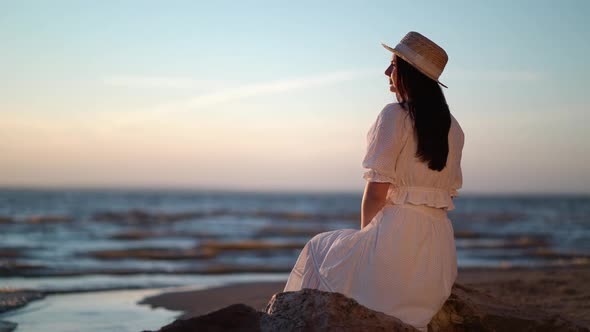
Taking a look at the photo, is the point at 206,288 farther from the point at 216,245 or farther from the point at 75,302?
the point at 216,245

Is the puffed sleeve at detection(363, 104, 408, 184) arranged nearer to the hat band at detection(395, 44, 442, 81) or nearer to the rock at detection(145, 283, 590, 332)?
the hat band at detection(395, 44, 442, 81)

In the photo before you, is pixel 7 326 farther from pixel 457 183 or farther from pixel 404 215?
pixel 457 183

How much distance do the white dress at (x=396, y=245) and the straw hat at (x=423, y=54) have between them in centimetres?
25

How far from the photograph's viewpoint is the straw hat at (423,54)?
129 inches

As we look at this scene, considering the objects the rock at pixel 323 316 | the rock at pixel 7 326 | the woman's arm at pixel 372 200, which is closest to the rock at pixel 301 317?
the rock at pixel 323 316

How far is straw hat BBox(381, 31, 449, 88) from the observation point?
3283 mm

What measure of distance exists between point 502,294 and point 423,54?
189 inches

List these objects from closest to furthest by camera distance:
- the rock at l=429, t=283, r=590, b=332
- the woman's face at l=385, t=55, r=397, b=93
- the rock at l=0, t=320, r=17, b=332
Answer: the woman's face at l=385, t=55, r=397, b=93 < the rock at l=429, t=283, r=590, b=332 < the rock at l=0, t=320, r=17, b=332

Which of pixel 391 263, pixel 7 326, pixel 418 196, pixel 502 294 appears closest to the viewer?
pixel 391 263

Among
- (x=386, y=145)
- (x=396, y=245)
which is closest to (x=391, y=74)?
(x=386, y=145)

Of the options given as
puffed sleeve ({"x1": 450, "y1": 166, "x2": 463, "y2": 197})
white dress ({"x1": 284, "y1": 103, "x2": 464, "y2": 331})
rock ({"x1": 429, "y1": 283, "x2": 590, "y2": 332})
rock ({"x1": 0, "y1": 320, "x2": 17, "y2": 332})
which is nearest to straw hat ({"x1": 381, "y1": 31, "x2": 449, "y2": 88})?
white dress ({"x1": 284, "y1": 103, "x2": 464, "y2": 331})

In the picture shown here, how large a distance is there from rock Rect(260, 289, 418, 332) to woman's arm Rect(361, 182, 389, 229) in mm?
455

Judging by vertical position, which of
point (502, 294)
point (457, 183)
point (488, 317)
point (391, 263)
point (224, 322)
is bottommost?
point (502, 294)

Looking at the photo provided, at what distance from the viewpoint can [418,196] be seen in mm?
3281
